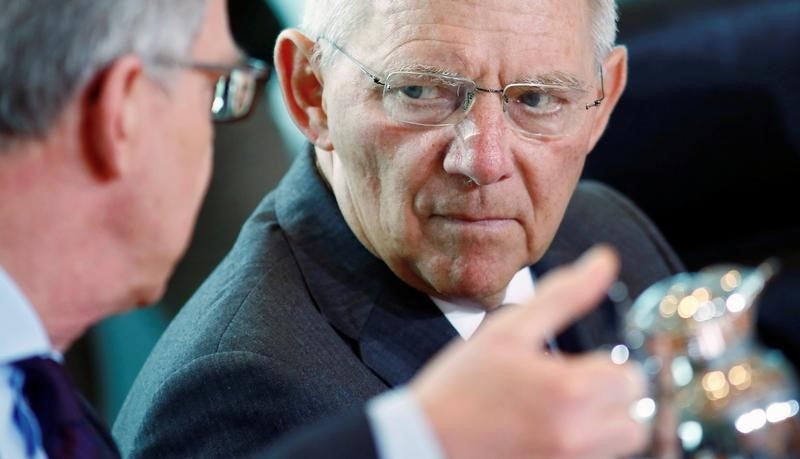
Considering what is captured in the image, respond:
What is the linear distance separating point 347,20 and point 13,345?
71 cm

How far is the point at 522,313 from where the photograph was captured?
1087 millimetres

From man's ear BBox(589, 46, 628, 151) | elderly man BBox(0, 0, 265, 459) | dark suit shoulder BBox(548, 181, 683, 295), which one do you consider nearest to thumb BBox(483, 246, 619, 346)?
elderly man BBox(0, 0, 265, 459)

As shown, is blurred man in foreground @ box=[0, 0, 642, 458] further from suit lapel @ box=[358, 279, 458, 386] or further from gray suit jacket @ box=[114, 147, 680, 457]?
suit lapel @ box=[358, 279, 458, 386]

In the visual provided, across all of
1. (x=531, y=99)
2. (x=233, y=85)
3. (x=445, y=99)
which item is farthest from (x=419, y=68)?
(x=233, y=85)

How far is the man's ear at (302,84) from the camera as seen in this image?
6.00ft

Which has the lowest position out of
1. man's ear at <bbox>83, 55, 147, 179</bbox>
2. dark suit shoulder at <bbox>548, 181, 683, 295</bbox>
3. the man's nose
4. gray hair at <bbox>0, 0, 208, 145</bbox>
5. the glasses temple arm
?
dark suit shoulder at <bbox>548, 181, 683, 295</bbox>

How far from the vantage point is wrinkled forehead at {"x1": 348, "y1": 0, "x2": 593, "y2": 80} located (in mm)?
1696

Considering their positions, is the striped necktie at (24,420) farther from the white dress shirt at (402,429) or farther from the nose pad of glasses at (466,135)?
the nose pad of glasses at (466,135)

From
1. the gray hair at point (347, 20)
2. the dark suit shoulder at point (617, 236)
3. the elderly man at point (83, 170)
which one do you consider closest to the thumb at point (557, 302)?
the elderly man at point (83, 170)

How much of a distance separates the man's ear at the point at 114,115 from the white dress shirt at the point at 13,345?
135 millimetres

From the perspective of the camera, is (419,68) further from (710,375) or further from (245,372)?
(710,375)

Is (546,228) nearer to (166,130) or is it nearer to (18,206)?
(166,130)

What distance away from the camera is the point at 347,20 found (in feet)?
5.81

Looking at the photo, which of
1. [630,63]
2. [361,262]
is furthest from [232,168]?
[361,262]
